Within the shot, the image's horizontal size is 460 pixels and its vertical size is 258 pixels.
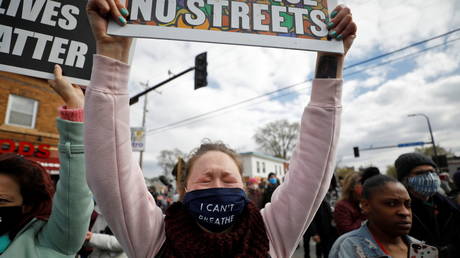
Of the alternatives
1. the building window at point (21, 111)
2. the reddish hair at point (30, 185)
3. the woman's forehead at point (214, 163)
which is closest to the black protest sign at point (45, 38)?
the reddish hair at point (30, 185)

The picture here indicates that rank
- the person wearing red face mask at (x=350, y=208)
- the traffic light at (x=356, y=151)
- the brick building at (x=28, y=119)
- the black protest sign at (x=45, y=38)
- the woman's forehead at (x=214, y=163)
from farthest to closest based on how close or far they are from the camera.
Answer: the traffic light at (x=356, y=151) < the brick building at (x=28, y=119) < the person wearing red face mask at (x=350, y=208) < the black protest sign at (x=45, y=38) < the woman's forehead at (x=214, y=163)

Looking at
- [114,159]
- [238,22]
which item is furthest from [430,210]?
[114,159]

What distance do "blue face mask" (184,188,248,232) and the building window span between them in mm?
11273

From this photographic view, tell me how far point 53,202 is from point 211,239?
104 centimetres

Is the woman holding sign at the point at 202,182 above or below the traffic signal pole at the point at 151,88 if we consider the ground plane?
below

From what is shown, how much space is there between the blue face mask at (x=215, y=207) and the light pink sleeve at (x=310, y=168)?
21 centimetres

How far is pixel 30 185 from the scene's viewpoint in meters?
1.60

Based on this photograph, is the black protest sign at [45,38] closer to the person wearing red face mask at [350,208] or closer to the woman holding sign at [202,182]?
the woman holding sign at [202,182]

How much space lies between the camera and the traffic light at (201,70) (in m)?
8.69

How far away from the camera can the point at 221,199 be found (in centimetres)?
113

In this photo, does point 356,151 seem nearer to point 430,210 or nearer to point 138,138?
point 138,138

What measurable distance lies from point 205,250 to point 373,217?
1714mm

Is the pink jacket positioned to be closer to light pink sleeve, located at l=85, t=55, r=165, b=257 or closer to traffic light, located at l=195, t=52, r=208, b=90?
light pink sleeve, located at l=85, t=55, r=165, b=257

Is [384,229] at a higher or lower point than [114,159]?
lower
